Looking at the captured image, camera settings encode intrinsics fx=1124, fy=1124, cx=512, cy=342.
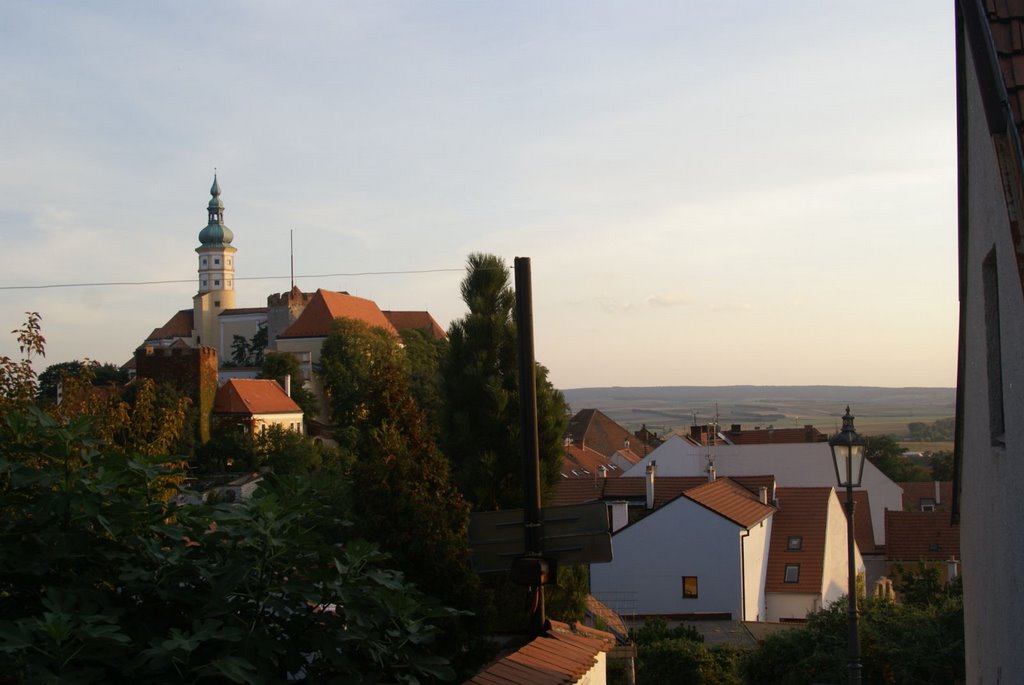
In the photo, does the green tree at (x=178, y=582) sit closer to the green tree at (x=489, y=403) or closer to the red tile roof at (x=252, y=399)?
the green tree at (x=489, y=403)

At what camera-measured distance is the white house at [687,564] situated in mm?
37188

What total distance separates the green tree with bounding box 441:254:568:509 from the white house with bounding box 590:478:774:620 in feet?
71.2

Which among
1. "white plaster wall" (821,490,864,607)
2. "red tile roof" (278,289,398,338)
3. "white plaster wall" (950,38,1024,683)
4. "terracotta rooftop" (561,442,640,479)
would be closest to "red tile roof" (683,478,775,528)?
"white plaster wall" (821,490,864,607)

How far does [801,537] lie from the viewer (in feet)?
136

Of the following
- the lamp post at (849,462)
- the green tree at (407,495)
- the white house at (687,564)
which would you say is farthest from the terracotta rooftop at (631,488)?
the green tree at (407,495)

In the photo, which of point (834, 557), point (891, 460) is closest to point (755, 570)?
point (834, 557)

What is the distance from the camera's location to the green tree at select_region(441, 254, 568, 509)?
16.3m

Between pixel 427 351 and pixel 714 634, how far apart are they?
7108 cm

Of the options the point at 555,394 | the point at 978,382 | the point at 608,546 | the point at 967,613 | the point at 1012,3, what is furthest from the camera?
the point at 555,394

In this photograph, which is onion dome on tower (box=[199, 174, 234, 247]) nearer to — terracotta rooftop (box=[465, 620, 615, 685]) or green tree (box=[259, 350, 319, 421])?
green tree (box=[259, 350, 319, 421])

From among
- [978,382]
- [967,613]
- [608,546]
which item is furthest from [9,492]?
[967,613]

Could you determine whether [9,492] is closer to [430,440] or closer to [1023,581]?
[1023,581]

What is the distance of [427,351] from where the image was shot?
A: 327 feet

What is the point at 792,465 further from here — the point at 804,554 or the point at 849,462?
the point at 849,462
